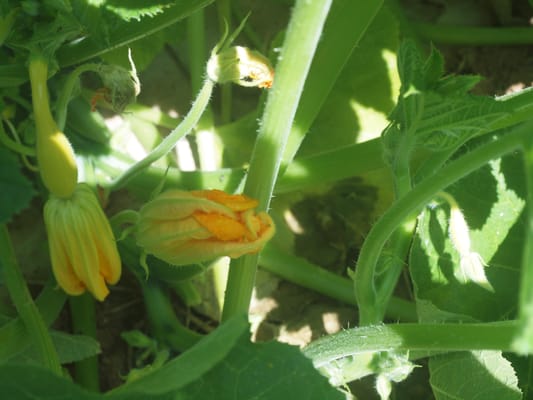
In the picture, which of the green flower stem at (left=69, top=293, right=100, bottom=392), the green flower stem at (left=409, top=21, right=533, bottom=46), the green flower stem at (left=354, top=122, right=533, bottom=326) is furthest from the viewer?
the green flower stem at (left=409, top=21, right=533, bottom=46)

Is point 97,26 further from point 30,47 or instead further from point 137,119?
point 137,119

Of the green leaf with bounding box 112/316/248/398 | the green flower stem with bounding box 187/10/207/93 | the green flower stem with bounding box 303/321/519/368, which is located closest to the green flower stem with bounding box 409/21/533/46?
the green flower stem with bounding box 187/10/207/93

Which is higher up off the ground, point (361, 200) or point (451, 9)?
point (451, 9)

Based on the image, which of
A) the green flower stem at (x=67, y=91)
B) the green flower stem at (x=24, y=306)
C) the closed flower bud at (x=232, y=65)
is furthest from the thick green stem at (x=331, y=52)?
the green flower stem at (x=24, y=306)

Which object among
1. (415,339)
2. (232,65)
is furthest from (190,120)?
(415,339)

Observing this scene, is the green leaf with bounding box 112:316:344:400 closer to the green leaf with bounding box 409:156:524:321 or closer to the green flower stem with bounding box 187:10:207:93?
the green leaf with bounding box 409:156:524:321

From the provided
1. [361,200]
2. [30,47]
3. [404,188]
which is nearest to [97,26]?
[30,47]
